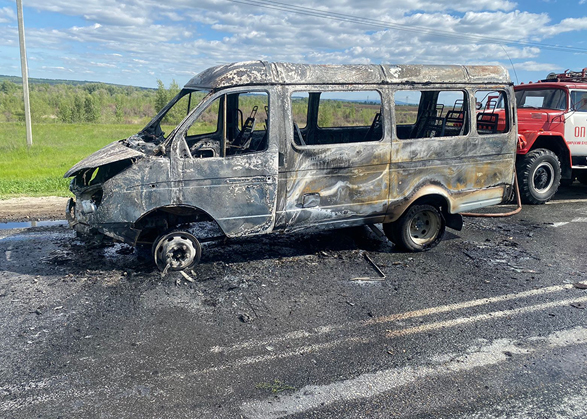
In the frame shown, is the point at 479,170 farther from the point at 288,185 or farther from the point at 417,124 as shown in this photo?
the point at 288,185

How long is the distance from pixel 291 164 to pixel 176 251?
170cm

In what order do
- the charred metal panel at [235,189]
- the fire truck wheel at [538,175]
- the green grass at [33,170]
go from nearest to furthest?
the charred metal panel at [235,189], the fire truck wheel at [538,175], the green grass at [33,170]

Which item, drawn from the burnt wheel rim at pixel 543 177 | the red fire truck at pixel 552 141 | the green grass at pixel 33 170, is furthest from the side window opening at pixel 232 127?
the burnt wheel rim at pixel 543 177

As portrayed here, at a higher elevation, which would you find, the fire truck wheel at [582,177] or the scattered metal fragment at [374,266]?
Result: the fire truck wheel at [582,177]

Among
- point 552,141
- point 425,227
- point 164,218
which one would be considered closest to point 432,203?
point 425,227

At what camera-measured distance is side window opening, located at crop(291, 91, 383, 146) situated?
630 cm

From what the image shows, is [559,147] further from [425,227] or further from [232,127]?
[232,127]

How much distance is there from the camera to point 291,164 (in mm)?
5637

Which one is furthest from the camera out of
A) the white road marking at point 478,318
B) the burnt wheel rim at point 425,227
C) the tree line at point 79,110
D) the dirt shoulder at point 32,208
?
the tree line at point 79,110

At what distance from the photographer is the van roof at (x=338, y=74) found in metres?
5.49

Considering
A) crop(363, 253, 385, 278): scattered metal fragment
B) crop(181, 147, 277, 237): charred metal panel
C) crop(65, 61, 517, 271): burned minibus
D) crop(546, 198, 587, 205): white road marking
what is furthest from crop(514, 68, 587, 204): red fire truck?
crop(181, 147, 277, 237): charred metal panel

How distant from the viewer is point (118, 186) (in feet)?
16.7

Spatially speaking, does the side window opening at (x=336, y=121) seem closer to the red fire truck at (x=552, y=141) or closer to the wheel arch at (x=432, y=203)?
the wheel arch at (x=432, y=203)

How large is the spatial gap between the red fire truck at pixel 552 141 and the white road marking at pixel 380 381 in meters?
5.61
